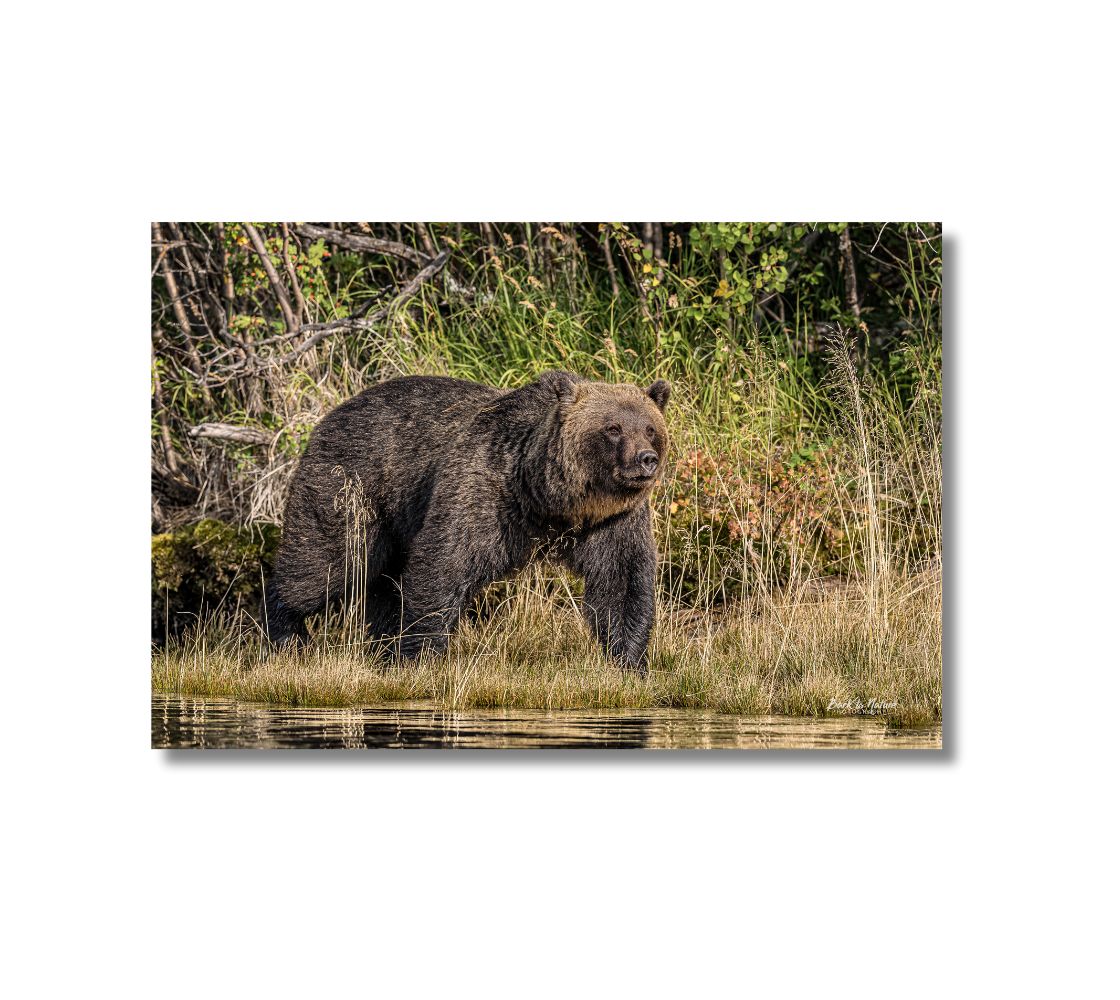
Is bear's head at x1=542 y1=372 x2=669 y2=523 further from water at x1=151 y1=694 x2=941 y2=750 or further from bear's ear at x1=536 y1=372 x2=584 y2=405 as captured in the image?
water at x1=151 y1=694 x2=941 y2=750

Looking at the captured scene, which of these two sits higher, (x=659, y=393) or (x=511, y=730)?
(x=659, y=393)

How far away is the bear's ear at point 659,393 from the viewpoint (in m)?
7.47

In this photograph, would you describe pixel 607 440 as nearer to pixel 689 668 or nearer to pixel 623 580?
pixel 623 580

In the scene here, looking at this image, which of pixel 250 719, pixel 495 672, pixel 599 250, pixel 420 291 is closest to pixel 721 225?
pixel 599 250

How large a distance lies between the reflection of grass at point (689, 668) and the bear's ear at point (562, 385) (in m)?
1.04

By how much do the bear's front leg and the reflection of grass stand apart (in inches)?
4.1

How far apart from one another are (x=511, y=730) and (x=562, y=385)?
1.54m

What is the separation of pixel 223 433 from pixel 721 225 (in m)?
2.51

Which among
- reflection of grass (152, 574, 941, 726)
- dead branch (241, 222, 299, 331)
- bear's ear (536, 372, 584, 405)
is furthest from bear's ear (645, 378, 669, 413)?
dead branch (241, 222, 299, 331)

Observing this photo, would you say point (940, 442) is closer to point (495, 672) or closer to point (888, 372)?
point (888, 372)

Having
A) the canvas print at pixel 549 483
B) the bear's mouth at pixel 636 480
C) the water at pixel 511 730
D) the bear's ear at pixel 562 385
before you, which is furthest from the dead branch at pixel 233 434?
the bear's mouth at pixel 636 480

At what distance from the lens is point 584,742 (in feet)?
22.7

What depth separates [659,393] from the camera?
24.6 ft

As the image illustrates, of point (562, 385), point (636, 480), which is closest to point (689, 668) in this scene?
point (636, 480)
